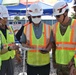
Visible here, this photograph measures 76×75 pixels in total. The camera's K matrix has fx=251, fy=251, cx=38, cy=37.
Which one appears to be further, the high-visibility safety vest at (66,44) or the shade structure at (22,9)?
the shade structure at (22,9)

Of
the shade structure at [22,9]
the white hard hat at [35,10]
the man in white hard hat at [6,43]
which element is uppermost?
the white hard hat at [35,10]

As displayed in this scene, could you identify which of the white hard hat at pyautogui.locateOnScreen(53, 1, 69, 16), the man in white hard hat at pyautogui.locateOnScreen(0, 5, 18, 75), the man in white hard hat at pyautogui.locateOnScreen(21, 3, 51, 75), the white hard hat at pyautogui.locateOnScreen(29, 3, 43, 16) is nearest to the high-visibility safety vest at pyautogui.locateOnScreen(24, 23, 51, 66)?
the man in white hard hat at pyautogui.locateOnScreen(21, 3, 51, 75)

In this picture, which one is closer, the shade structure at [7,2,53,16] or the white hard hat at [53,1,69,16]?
the white hard hat at [53,1,69,16]

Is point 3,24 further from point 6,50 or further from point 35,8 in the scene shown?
point 35,8

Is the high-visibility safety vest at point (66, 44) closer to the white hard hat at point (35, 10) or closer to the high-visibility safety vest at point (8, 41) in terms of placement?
the white hard hat at point (35, 10)

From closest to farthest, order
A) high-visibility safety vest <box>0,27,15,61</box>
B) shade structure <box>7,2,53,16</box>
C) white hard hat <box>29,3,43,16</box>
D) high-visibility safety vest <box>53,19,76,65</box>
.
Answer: high-visibility safety vest <box>53,19,76,65</box> < white hard hat <box>29,3,43,16</box> < high-visibility safety vest <box>0,27,15,61</box> < shade structure <box>7,2,53,16</box>

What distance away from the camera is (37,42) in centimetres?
415

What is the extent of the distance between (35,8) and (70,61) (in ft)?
3.61

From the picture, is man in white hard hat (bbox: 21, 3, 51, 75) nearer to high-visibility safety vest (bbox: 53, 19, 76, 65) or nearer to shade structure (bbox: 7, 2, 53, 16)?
high-visibility safety vest (bbox: 53, 19, 76, 65)

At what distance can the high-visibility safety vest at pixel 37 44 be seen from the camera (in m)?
4.16

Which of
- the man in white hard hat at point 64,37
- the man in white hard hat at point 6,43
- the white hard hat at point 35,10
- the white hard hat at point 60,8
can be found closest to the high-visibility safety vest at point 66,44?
the man in white hard hat at point 64,37

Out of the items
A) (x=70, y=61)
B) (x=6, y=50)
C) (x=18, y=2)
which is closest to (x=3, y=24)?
(x=6, y=50)

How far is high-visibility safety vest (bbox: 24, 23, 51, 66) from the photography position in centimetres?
416

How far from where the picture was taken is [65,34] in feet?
12.4
